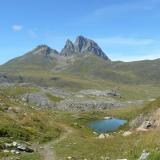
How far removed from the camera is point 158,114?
3386 inches

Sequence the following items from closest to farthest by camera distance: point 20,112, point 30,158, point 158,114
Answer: point 30,158, point 158,114, point 20,112

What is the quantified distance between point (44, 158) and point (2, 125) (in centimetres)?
2479

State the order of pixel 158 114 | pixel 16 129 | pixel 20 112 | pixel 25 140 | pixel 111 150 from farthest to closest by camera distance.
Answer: pixel 20 112 < pixel 158 114 < pixel 16 129 < pixel 25 140 < pixel 111 150

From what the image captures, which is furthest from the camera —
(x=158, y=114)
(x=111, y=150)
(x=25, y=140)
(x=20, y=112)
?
(x=20, y=112)

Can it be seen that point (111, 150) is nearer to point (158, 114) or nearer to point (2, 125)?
point (2, 125)

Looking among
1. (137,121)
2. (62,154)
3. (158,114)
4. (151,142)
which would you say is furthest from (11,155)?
(137,121)

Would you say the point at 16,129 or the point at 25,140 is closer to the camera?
the point at 25,140

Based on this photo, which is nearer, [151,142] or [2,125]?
[151,142]

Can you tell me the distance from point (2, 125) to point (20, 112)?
27.1m

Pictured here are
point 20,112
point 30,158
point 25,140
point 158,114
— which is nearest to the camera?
point 30,158

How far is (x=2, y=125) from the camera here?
221 feet

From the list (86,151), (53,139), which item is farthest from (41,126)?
(86,151)

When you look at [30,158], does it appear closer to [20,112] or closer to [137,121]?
[20,112]

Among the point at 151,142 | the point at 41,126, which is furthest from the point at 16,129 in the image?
the point at 151,142
